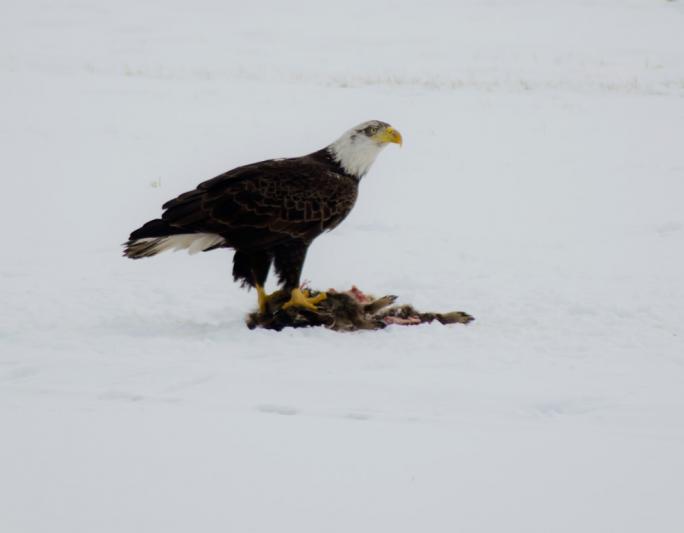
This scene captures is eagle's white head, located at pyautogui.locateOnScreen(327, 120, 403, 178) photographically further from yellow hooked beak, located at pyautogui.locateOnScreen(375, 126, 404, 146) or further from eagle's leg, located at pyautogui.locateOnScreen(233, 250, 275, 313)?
eagle's leg, located at pyautogui.locateOnScreen(233, 250, 275, 313)

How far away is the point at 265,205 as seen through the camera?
20.4 feet

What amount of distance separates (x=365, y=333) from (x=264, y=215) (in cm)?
101

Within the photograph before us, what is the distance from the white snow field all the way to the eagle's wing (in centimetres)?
67

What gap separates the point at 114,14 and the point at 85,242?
2430 centimetres

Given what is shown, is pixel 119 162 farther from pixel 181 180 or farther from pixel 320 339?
pixel 320 339

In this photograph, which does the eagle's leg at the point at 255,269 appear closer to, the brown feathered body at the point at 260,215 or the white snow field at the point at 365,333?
the brown feathered body at the point at 260,215

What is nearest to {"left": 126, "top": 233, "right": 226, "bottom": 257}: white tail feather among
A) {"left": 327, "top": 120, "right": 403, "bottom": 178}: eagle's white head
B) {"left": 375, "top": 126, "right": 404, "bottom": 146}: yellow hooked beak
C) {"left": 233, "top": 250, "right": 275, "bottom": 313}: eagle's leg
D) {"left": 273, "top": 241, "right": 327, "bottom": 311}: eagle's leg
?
{"left": 233, "top": 250, "right": 275, "bottom": 313}: eagle's leg

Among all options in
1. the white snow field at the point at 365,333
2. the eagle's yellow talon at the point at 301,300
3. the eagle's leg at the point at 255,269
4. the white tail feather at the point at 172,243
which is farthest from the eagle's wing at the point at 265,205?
the white snow field at the point at 365,333

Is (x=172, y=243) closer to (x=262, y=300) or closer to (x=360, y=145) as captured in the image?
(x=262, y=300)

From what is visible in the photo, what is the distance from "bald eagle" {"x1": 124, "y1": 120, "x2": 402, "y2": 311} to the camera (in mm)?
6207

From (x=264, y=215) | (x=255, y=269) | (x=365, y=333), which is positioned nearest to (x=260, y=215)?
(x=264, y=215)

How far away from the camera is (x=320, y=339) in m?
6.07

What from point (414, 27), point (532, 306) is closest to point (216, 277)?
point (532, 306)

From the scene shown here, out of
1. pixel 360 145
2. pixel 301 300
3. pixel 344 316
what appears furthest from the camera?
pixel 360 145
